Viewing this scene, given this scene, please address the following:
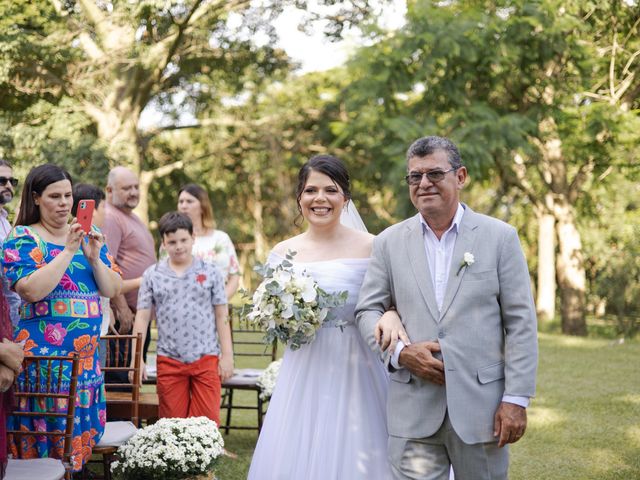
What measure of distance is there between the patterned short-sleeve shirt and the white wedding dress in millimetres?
1966

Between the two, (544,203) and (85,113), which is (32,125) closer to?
(85,113)

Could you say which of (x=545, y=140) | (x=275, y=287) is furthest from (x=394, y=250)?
(x=545, y=140)

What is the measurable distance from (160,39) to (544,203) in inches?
410

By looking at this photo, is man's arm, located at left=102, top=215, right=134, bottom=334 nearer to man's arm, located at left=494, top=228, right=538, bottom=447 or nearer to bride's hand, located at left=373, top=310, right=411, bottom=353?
bride's hand, located at left=373, top=310, right=411, bottom=353

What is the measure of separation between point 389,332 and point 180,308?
120 inches

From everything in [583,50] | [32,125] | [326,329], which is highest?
[583,50]

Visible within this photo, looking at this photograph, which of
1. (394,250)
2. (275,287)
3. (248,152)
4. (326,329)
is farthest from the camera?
(248,152)

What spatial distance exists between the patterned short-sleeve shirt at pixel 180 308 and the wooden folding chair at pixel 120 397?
28cm

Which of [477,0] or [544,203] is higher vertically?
[477,0]

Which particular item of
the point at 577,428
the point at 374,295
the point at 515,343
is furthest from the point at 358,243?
the point at 577,428

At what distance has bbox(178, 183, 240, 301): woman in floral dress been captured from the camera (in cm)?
743

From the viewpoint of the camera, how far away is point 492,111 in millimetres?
16859

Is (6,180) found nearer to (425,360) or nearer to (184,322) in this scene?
(184,322)

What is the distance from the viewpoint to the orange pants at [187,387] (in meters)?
6.16
